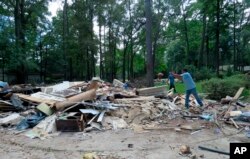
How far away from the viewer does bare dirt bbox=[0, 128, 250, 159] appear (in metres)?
5.33

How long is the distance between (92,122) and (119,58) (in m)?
36.9

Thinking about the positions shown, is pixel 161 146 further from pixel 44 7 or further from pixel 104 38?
pixel 104 38

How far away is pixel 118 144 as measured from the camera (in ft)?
20.0

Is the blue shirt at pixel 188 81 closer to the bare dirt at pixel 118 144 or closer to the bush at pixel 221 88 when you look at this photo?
the bare dirt at pixel 118 144

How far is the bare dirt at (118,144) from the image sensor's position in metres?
→ 5.33

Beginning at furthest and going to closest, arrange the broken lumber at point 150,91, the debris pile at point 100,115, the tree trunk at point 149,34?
the tree trunk at point 149,34
the broken lumber at point 150,91
the debris pile at point 100,115

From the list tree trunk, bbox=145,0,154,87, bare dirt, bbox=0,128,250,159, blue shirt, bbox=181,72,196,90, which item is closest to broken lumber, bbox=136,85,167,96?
blue shirt, bbox=181,72,196,90

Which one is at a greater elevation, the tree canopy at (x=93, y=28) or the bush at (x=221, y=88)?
the tree canopy at (x=93, y=28)

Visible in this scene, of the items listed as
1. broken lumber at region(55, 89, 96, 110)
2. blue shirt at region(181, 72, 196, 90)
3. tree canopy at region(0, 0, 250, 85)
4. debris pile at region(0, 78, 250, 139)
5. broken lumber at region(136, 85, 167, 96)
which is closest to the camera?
debris pile at region(0, 78, 250, 139)

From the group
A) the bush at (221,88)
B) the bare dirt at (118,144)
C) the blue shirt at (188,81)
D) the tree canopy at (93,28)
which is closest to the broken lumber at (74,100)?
the bare dirt at (118,144)

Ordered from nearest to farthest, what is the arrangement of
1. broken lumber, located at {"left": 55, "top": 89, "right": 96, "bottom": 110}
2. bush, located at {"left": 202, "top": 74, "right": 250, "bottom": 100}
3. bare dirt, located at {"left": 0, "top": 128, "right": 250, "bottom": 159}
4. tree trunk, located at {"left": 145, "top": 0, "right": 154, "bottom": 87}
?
bare dirt, located at {"left": 0, "top": 128, "right": 250, "bottom": 159}, broken lumber, located at {"left": 55, "top": 89, "right": 96, "bottom": 110}, bush, located at {"left": 202, "top": 74, "right": 250, "bottom": 100}, tree trunk, located at {"left": 145, "top": 0, "right": 154, "bottom": 87}

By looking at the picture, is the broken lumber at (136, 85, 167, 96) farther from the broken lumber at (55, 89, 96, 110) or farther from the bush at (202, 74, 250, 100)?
the broken lumber at (55, 89, 96, 110)

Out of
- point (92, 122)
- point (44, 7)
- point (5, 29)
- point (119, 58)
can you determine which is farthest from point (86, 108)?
point (119, 58)

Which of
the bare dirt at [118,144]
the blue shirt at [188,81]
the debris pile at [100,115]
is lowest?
the bare dirt at [118,144]
